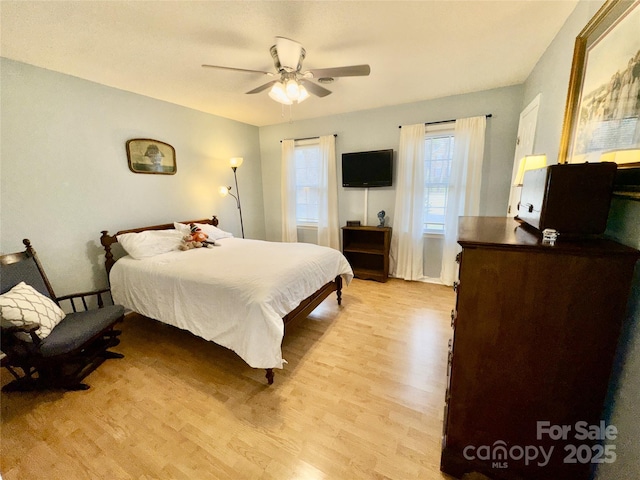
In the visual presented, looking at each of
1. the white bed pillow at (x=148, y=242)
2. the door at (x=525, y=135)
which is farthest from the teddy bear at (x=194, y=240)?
the door at (x=525, y=135)

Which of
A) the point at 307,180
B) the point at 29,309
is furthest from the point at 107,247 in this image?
the point at 307,180

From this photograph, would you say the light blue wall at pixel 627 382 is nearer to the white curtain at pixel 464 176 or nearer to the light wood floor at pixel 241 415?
the light wood floor at pixel 241 415

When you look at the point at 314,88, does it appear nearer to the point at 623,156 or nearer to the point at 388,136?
the point at 388,136

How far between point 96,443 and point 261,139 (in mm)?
4592

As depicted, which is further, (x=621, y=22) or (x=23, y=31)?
(x=23, y=31)

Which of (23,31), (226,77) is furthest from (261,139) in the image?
(23,31)

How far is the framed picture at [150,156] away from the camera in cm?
291

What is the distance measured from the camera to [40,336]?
66.6 inches

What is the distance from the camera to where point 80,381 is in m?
1.86

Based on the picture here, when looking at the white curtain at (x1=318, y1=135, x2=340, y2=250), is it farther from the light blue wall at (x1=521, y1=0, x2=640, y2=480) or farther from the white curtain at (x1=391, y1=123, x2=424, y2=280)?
the light blue wall at (x1=521, y1=0, x2=640, y2=480)

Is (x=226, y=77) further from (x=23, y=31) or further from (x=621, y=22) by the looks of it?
(x=621, y=22)

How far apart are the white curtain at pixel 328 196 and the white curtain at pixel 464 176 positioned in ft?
5.68

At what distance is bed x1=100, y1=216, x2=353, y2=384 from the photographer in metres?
1.73

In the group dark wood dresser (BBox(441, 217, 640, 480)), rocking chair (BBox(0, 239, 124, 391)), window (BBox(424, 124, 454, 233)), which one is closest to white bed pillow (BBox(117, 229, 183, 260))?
rocking chair (BBox(0, 239, 124, 391))
